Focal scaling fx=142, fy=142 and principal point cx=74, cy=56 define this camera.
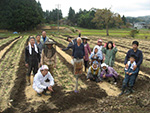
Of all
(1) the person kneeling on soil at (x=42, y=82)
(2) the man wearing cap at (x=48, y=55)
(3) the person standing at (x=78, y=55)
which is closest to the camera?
(1) the person kneeling on soil at (x=42, y=82)

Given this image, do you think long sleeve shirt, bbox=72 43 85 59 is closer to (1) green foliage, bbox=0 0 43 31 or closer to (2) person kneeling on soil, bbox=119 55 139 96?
(2) person kneeling on soil, bbox=119 55 139 96

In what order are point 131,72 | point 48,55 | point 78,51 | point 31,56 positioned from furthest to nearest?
point 78,51
point 31,56
point 48,55
point 131,72

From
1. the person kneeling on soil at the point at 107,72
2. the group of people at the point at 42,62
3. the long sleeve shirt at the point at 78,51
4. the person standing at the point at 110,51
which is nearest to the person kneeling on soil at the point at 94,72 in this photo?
the person kneeling on soil at the point at 107,72

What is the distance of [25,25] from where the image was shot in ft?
128

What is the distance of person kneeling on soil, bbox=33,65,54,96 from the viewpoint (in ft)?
15.4

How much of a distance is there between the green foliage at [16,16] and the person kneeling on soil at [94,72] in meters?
35.7

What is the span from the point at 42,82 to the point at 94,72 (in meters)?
2.25

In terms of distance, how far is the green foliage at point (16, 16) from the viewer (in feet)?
125

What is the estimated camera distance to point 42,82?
15.9ft

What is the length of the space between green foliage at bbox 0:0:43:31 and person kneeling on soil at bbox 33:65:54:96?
36209mm

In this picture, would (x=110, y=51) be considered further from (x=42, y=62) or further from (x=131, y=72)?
(x=42, y=62)

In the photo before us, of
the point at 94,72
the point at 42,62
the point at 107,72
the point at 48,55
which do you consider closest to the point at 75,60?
the point at 94,72

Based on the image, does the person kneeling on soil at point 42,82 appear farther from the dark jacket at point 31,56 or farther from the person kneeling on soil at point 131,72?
the person kneeling on soil at point 131,72

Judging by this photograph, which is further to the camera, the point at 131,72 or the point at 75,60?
the point at 75,60
